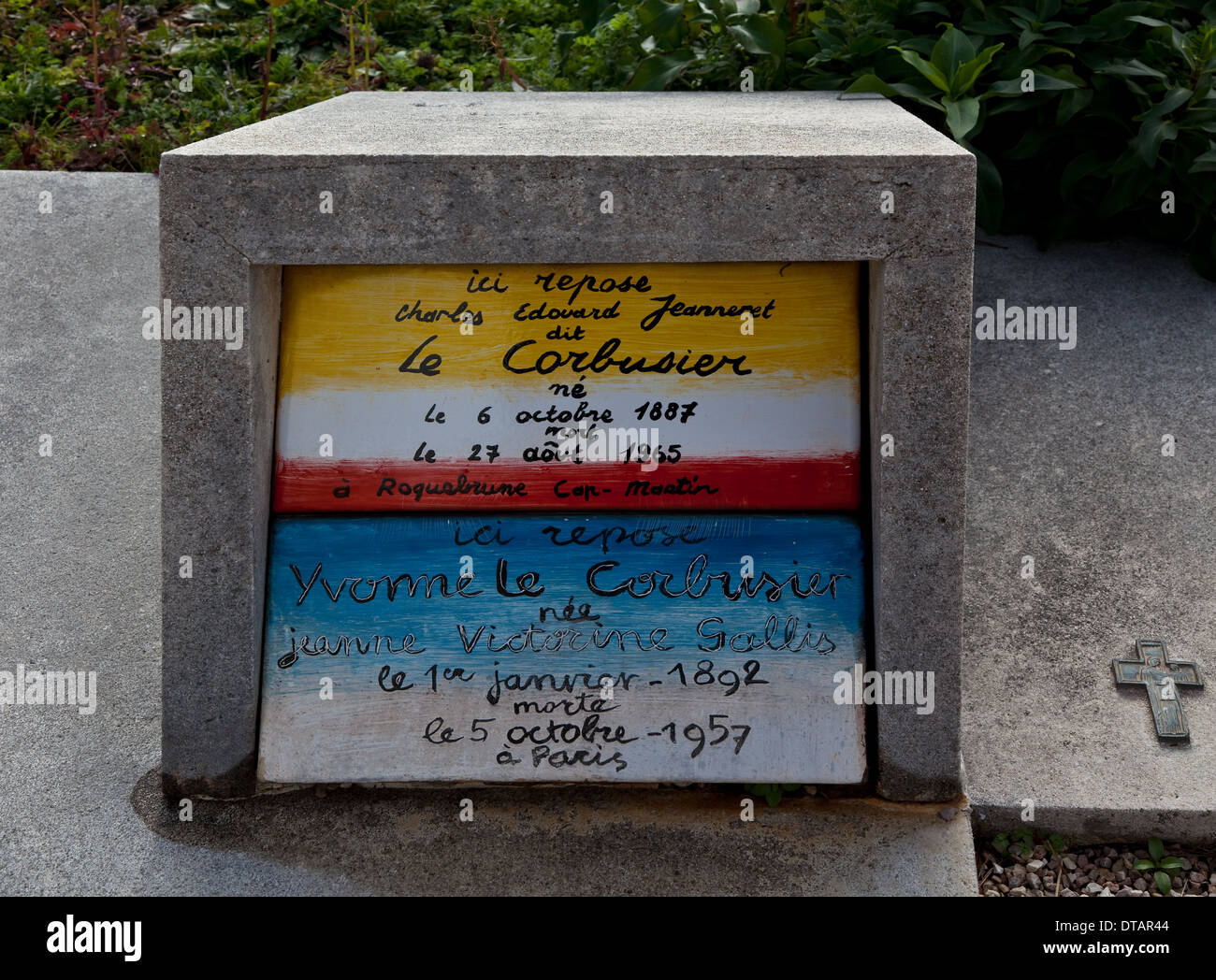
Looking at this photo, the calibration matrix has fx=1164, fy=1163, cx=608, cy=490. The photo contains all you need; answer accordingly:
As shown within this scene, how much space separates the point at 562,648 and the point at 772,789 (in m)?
0.51

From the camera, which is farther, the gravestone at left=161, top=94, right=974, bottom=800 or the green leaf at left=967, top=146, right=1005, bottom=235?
the green leaf at left=967, top=146, right=1005, bottom=235

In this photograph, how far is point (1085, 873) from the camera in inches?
90.4

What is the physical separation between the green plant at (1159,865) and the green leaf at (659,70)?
9.01 feet

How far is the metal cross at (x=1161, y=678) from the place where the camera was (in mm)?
2500

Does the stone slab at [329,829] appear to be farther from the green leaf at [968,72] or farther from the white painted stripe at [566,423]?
the green leaf at [968,72]

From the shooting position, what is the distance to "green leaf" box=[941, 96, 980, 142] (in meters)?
3.03

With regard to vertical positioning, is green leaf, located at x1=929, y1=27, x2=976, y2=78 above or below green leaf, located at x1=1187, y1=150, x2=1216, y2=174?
above

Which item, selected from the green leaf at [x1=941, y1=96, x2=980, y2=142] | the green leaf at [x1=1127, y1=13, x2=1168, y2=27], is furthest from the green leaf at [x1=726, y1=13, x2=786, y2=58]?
the green leaf at [x1=1127, y1=13, x2=1168, y2=27]
